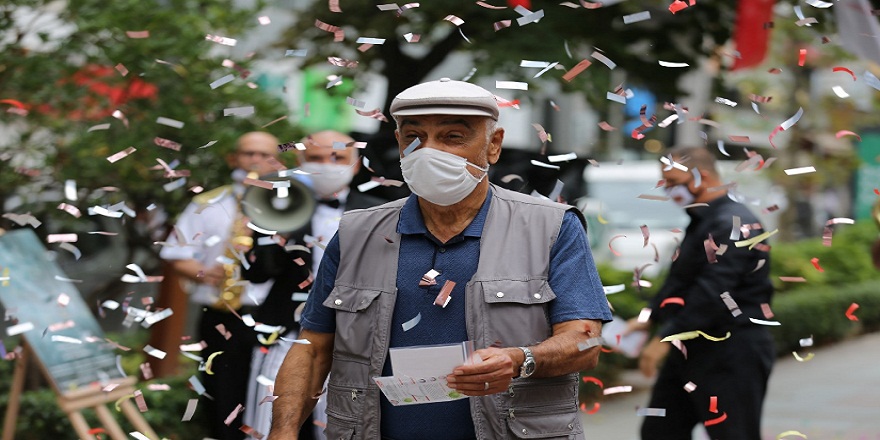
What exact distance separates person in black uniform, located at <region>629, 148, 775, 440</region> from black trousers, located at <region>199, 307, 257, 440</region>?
1.85m

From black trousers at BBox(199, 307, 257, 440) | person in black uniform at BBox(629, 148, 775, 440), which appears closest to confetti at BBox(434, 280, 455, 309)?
person in black uniform at BBox(629, 148, 775, 440)

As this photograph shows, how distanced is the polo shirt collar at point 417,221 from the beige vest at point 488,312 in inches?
0.7

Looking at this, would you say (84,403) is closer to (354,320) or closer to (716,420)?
(716,420)

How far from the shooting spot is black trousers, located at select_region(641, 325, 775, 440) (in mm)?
5777

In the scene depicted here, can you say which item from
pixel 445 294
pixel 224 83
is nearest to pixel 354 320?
pixel 445 294

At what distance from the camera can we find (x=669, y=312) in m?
6.17

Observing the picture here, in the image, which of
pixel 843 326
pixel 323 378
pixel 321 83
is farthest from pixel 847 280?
pixel 323 378

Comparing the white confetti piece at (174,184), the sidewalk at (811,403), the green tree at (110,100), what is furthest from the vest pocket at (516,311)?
the sidewalk at (811,403)

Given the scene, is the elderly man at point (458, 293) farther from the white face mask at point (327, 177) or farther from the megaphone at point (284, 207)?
the white face mask at point (327, 177)

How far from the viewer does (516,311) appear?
3170mm

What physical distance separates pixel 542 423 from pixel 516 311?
0.28 m

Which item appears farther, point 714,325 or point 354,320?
point 714,325

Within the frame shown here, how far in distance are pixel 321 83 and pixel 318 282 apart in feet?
20.5

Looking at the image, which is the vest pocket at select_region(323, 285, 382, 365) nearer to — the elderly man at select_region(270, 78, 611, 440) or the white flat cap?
the elderly man at select_region(270, 78, 611, 440)
